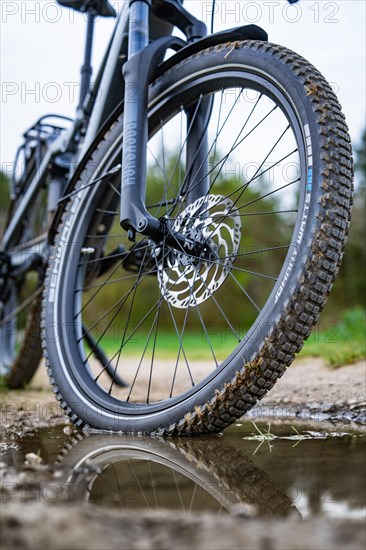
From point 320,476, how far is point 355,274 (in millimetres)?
18723

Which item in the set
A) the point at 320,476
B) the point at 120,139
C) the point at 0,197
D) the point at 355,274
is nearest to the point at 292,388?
the point at 120,139

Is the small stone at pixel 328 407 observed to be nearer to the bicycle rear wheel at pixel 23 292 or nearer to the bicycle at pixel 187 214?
the bicycle at pixel 187 214

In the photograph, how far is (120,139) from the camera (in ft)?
7.47

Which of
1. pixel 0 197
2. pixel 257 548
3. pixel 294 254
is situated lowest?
pixel 257 548

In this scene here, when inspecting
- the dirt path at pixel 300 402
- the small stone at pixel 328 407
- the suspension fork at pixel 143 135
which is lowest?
the dirt path at pixel 300 402

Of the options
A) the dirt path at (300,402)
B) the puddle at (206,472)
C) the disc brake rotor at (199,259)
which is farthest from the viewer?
the dirt path at (300,402)

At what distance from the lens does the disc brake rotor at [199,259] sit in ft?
6.01

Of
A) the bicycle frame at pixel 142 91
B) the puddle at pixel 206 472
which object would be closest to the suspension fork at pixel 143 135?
the bicycle frame at pixel 142 91

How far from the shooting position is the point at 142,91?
6.87 ft

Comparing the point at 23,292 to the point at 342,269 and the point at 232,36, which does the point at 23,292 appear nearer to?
the point at 232,36

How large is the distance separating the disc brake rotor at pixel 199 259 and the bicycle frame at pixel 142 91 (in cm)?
5

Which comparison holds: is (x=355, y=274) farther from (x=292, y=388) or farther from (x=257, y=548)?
(x=257, y=548)

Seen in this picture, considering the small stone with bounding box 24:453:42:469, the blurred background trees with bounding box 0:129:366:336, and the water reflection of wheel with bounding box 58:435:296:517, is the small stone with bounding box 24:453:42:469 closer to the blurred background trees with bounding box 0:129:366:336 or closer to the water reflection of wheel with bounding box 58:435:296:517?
the water reflection of wheel with bounding box 58:435:296:517

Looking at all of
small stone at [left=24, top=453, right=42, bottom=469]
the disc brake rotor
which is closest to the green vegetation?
the disc brake rotor
